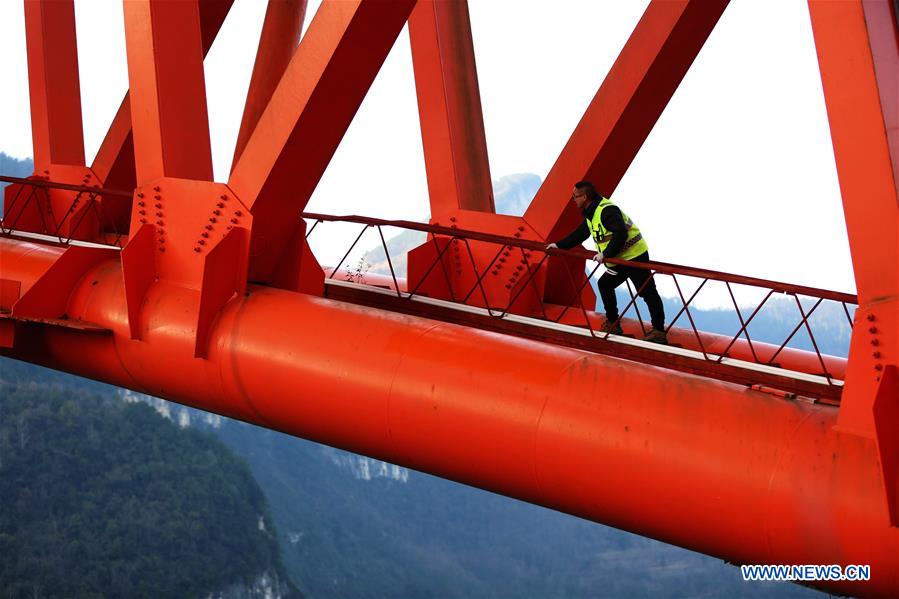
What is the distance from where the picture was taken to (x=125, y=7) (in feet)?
30.5

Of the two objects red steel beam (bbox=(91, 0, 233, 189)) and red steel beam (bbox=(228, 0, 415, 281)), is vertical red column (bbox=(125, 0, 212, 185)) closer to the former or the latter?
red steel beam (bbox=(228, 0, 415, 281))

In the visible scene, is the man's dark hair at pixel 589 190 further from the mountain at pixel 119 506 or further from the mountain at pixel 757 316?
the mountain at pixel 757 316

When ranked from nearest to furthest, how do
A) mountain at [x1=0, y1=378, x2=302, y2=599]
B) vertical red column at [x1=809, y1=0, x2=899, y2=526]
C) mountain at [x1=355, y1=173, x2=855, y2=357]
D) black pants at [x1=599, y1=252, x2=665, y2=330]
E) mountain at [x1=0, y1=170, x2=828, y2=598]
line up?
vertical red column at [x1=809, y1=0, x2=899, y2=526]
black pants at [x1=599, y1=252, x2=665, y2=330]
mountain at [x1=0, y1=378, x2=302, y2=599]
mountain at [x1=0, y1=170, x2=828, y2=598]
mountain at [x1=355, y1=173, x2=855, y2=357]

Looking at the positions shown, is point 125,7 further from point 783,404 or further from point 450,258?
point 783,404

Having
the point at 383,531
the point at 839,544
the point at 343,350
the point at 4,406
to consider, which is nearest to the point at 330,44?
the point at 343,350

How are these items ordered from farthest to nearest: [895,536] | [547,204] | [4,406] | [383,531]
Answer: [383,531]
[4,406]
[547,204]
[895,536]

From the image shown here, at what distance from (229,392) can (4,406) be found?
77313 millimetres

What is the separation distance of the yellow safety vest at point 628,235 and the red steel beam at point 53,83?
285 inches

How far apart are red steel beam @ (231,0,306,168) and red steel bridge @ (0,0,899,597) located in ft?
7.48

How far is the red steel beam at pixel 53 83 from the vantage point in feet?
46.5

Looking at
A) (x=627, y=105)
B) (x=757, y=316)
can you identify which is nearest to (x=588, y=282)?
(x=627, y=105)

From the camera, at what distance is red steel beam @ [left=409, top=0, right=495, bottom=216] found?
13070 mm

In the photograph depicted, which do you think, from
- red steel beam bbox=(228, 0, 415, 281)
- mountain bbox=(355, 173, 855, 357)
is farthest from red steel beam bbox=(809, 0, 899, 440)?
mountain bbox=(355, 173, 855, 357)

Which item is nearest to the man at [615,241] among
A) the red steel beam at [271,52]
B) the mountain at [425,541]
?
the red steel beam at [271,52]
